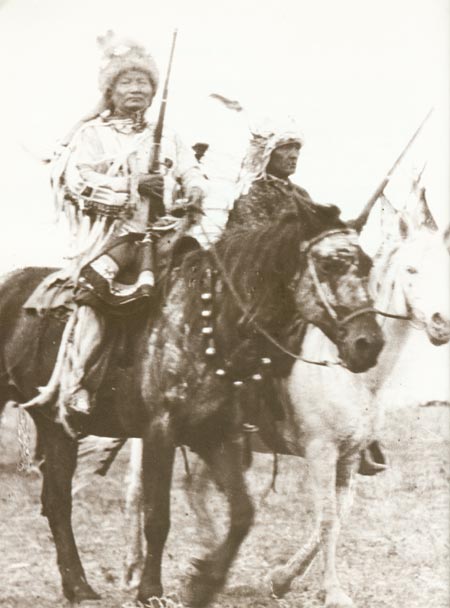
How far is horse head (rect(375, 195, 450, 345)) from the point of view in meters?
3.61

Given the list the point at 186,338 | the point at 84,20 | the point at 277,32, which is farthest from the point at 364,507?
the point at 84,20

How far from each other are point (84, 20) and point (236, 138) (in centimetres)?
90

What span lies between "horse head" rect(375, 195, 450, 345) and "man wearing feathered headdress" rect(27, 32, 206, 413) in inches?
33.8

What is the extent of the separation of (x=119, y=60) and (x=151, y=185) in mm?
585

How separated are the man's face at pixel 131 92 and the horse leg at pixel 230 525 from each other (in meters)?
1.54

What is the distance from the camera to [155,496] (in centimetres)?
355

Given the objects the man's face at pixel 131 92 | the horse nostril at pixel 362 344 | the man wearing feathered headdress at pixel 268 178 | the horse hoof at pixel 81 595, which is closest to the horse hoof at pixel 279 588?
the horse hoof at pixel 81 595

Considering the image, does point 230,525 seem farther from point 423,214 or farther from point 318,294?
point 423,214

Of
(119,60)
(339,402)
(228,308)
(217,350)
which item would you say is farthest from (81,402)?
(119,60)

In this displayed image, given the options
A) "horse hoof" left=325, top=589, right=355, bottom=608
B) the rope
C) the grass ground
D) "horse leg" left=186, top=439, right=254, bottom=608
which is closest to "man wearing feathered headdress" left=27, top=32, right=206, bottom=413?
the rope

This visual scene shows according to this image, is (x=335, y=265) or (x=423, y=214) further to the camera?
(x=423, y=214)

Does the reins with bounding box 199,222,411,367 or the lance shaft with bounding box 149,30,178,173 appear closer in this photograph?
the reins with bounding box 199,222,411,367

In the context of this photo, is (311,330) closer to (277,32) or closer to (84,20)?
(277,32)

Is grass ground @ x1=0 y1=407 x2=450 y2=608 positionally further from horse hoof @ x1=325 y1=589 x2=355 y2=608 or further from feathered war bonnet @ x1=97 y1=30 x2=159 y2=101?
feathered war bonnet @ x1=97 y1=30 x2=159 y2=101
